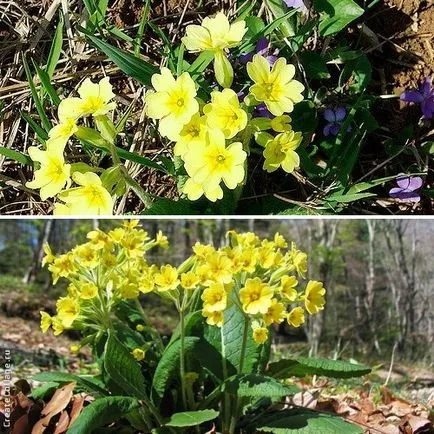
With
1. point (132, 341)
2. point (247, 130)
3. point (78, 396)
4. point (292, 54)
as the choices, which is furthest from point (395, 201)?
point (78, 396)

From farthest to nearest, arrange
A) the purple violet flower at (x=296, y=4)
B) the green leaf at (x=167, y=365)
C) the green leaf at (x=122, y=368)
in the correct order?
the purple violet flower at (x=296, y=4) < the green leaf at (x=167, y=365) < the green leaf at (x=122, y=368)

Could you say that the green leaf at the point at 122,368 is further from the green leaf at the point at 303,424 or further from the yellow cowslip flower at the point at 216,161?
the yellow cowslip flower at the point at 216,161

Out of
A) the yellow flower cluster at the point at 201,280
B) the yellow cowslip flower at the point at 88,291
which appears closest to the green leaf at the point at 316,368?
the yellow flower cluster at the point at 201,280

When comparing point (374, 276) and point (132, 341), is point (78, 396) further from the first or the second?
point (374, 276)

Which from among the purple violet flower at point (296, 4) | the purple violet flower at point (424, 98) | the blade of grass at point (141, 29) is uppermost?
the purple violet flower at point (296, 4)

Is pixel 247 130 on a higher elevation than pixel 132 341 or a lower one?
higher

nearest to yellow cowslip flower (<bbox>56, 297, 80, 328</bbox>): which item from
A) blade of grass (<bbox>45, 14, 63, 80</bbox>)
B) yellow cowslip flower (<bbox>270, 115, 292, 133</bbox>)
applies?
yellow cowslip flower (<bbox>270, 115, 292, 133</bbox>)

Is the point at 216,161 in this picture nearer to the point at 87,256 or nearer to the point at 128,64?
the point at 87,256
